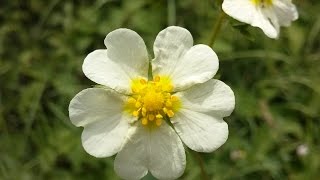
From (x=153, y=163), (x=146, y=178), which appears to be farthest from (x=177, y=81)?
(x=146, y=178)

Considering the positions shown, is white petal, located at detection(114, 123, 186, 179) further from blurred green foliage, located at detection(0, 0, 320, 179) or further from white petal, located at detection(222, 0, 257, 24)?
blurred green foliage, located at detection(0, 0, 320, 179)

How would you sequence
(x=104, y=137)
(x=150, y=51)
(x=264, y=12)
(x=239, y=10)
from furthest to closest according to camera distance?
(x=150, y=51)
(x=264, y=12)
(x=239, y=10)
(x=104, y=137)

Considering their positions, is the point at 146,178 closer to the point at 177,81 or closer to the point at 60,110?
the point at 177,81

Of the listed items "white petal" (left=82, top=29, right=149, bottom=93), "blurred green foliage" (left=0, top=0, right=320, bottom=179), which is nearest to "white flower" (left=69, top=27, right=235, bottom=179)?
"white petal" (left=82, top=29, right=149, bottom=93)

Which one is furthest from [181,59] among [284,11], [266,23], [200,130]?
[284,11]

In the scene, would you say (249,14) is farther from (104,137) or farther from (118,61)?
(104,137)

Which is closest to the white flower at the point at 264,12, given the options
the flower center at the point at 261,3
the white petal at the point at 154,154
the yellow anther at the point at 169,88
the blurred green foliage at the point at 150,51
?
the flower center at the point at 261,3
